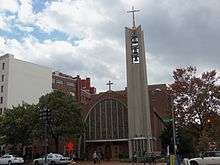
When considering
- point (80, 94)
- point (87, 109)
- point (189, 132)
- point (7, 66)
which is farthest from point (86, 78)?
point (189, 132)

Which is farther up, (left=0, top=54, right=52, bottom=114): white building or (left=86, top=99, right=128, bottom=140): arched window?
(left=0, top=54, right=52, bottom=114): white building

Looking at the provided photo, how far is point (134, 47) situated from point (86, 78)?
58504mm

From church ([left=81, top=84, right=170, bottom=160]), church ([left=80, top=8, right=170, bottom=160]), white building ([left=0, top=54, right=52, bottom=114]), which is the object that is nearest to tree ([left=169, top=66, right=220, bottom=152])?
church ([left=80, top=8, right=170, bottom=160])

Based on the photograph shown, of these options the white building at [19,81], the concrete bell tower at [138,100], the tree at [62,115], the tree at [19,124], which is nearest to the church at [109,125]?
the concrete bell tower at [138,100]

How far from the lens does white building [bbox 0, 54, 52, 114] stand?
90938 millimetres

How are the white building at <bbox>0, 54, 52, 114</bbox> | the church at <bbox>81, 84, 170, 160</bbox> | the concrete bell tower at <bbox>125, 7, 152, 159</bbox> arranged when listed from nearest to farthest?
1. the concrete bell tower at <bbox>125, 7, 152, 159</bbox>
2. the church at <bbox>81, 84, 170, 160</bbox>
3. the white building at <bbox>0, 54, 52, 114</bbox>

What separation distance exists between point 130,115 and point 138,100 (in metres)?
2.56

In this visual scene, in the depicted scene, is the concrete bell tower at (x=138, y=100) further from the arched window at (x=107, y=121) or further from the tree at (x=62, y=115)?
the tree at (x=62, y=115)

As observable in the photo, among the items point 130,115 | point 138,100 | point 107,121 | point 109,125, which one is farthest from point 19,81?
point 138,100

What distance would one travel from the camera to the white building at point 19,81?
298 feet

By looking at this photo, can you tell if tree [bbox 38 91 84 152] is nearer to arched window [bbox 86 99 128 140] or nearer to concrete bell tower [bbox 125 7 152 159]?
concrete bell tower [bbox 125 7 152 159]

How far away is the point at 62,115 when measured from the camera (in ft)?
170

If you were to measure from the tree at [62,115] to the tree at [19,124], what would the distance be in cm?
283

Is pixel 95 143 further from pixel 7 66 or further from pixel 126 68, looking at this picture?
pixel 7 66
